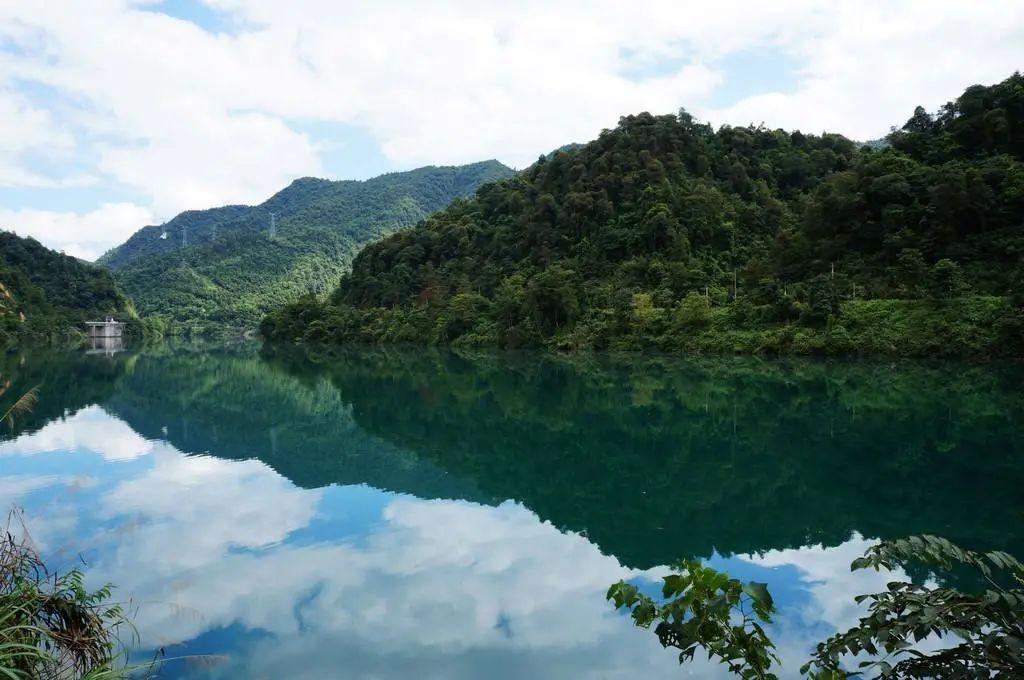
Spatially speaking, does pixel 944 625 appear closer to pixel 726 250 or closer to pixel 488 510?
pixel 488 510

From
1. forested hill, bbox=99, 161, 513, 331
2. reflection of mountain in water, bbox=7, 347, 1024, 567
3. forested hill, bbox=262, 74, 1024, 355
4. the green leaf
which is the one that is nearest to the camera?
the green leaf

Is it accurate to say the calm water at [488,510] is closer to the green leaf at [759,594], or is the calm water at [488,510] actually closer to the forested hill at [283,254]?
the green leaf at [759,594]

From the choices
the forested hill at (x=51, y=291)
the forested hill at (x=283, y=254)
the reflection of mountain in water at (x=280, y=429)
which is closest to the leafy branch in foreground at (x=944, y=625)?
the reflection of mountain in water at (x=280, y=429)

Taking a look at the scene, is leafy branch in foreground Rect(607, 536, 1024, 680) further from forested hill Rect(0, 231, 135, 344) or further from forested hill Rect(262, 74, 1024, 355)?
forested hill Rect(0, 231, 135, 344)

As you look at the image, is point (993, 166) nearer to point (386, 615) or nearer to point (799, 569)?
point (799, 569)

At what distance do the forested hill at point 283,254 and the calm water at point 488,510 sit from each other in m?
99.7

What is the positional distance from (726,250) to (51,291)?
294 feet

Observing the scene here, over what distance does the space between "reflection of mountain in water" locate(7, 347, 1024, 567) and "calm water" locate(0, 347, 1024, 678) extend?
73 millimetres

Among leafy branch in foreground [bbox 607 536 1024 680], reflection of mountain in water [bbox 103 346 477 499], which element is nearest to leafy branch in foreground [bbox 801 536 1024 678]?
Answer: leafy branch in foreground [bbox 607 536 1024 680]

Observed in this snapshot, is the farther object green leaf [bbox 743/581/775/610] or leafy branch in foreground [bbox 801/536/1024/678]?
green leaf [bbox 743/581/775/610]

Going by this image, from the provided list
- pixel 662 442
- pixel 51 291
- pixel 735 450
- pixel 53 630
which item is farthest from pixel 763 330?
pixel 51 291

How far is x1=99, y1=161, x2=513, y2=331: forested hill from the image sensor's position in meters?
113

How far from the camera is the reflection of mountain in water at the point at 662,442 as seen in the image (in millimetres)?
8258

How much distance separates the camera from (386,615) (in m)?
5.74
